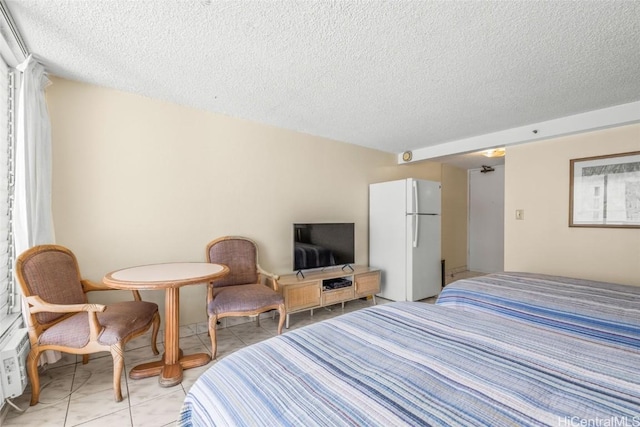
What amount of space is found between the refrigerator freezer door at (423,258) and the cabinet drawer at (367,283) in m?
0.43

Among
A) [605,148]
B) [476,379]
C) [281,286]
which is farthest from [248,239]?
[605,148]

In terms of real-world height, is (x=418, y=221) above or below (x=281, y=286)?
above

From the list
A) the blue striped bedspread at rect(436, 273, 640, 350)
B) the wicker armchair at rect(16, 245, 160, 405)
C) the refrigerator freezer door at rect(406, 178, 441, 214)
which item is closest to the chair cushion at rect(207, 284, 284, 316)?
the wicker armchair at rect(16, 245, 160, 405)

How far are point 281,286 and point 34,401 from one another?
1966mm

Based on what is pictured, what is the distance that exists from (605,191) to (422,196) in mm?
1888

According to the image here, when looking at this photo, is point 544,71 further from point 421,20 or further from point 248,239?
point 248,239

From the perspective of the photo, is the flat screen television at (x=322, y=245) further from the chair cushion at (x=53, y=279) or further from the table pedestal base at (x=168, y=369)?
the chair cushion at (x=53, y=279)

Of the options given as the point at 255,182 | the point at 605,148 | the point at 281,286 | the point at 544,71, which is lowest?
the point at 281,286

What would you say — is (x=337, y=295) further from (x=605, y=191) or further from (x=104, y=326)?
(x=605, y=191)

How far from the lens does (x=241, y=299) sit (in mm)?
2490

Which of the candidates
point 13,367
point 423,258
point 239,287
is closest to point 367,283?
point 423,258

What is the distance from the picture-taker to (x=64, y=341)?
1784 mm

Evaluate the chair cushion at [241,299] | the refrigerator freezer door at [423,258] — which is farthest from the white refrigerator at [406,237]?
the chair cushion at [241,299]

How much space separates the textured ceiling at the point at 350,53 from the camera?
1514 millimetres
